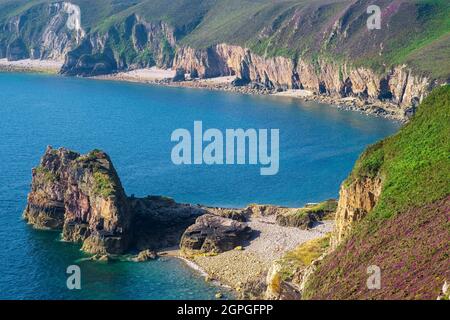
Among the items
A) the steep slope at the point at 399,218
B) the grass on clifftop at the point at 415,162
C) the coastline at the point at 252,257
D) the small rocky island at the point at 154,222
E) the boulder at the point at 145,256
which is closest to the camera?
the steep slope at the point at 399,218

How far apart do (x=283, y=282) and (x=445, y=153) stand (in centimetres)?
1696

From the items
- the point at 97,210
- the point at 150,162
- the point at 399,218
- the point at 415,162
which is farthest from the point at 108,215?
the point at 150,162

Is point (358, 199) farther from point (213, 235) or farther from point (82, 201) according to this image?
point (82, 201)

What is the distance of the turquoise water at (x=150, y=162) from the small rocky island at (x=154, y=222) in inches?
109

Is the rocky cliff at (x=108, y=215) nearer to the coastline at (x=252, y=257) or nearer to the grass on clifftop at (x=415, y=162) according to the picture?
the coastline at (x=252, y=257)

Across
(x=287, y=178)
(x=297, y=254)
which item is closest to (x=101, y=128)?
(x=287, y=178)

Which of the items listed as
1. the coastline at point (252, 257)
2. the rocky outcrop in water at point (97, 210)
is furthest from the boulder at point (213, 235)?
the rocky outcrop in water at point (97, 210)

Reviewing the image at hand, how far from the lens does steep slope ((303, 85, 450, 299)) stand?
44906 millimetres

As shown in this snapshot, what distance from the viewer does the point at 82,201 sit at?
82812mm

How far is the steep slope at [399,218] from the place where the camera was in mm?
44906

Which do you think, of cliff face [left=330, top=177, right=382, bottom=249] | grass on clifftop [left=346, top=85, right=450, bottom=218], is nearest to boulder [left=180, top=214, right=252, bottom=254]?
cliff face [left=330, top=177, right=382, bottom=249]

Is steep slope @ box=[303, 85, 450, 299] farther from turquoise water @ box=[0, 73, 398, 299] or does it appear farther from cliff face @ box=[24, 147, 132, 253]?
cliff face @ box=[24, 147, 132, 253]

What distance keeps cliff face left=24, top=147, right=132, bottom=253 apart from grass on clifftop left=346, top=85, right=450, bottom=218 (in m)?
28.7

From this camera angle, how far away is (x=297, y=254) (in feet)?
225
